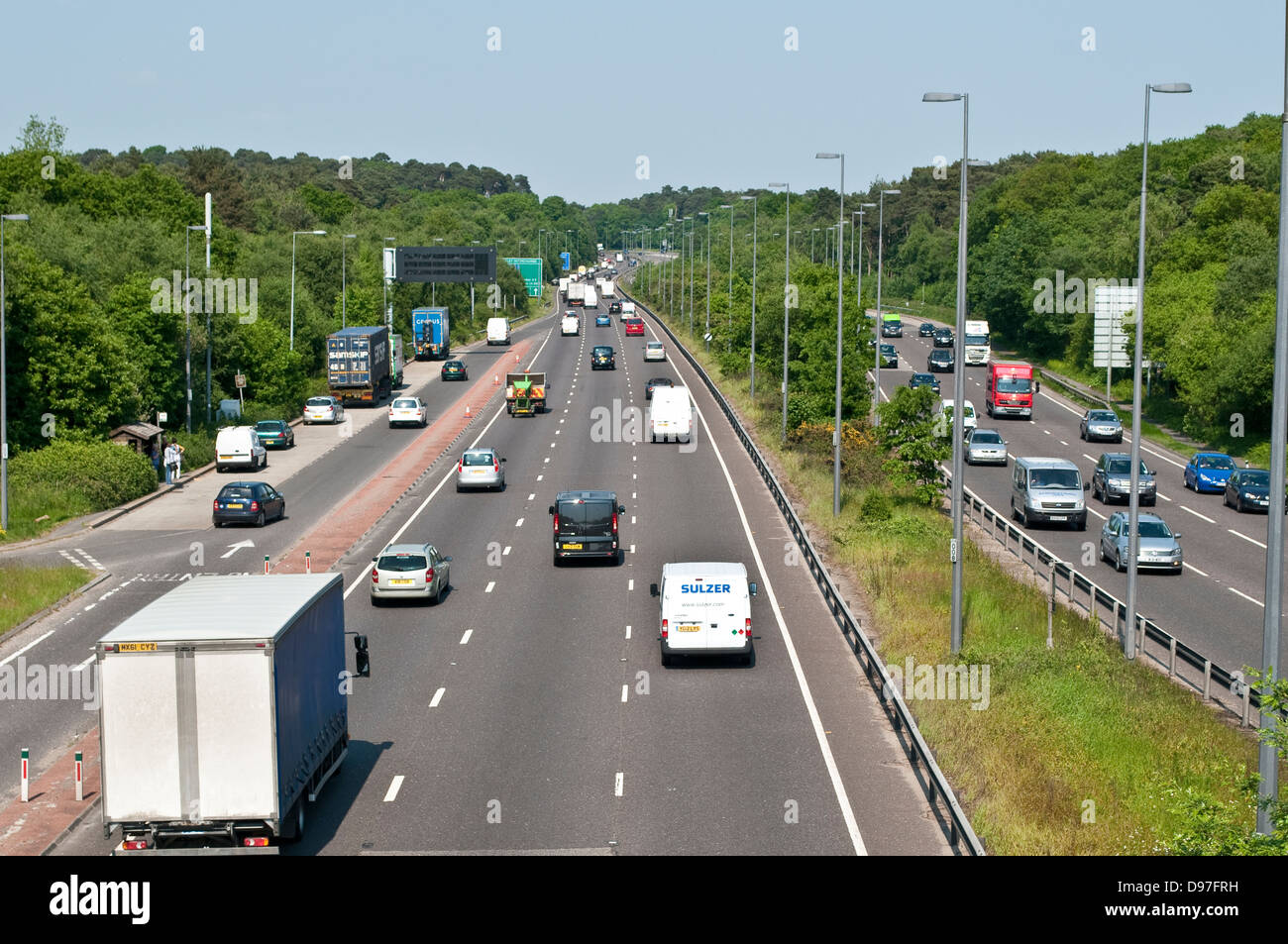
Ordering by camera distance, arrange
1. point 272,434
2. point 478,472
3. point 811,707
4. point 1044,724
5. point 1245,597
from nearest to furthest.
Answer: point 1044,724, point 811,707, point 1245,597, point 478,472, point 272,434

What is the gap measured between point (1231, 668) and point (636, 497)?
77.1ft

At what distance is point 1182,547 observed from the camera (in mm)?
43906

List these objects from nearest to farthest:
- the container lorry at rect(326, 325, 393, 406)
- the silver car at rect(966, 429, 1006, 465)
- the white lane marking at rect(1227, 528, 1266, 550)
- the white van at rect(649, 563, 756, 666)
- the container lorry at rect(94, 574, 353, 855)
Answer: the container lorry at rect(94, 574, 353, 855)
the white van at rect(649, 563, 756, 666)
the white lane marking at rect(1227, 528, 1266, 550)
the silver car at rect(966, 429, 1006, 465)
the container lorry at rect(326, 325, 393, 406)

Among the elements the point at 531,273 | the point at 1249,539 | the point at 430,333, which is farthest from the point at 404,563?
the point at 531,273

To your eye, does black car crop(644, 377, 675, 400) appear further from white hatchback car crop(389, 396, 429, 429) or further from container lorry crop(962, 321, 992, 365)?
container lorry crop(962, 321, 992, 365)

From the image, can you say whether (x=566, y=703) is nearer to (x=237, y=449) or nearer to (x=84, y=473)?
(x=84, y=473)

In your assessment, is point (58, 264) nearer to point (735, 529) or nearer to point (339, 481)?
point (339, 481)

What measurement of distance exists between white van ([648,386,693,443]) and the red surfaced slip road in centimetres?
931

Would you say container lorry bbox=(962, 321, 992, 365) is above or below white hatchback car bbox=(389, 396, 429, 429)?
above

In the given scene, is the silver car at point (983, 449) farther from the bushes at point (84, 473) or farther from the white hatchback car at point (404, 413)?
the bushes at point (84, 473)

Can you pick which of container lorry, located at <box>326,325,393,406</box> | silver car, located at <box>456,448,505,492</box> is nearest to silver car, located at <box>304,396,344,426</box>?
container lorry, located at <box>326,325,393,406</box>

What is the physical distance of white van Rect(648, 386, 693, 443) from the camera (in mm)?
62156

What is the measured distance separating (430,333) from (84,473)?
181ft

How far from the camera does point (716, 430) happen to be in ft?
217
